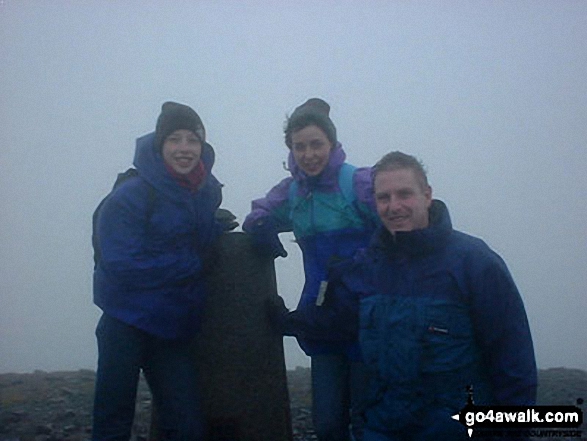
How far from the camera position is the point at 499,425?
3.96m

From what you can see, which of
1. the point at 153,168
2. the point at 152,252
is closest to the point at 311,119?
the point at 153,168

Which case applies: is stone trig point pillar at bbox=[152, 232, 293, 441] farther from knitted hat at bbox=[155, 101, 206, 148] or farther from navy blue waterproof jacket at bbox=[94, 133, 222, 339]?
knitted hat at bbox=[155, 101, 206, 148]

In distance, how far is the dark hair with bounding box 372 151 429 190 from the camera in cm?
445

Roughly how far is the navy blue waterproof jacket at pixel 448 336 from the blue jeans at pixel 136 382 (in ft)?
5.54

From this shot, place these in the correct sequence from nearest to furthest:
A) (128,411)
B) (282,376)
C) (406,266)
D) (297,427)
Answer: (406,266) < (128,411) < (282,376) < (297,427)

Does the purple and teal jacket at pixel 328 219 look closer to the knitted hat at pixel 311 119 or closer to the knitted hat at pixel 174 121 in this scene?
the knitted hat at pixel 311 119

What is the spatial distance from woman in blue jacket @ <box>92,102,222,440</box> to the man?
166 cm

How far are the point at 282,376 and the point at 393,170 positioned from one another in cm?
256

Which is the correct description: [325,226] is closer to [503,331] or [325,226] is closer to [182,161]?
[182,161]

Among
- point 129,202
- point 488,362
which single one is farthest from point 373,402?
point 129,202

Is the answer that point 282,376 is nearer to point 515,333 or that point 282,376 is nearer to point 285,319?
point 285,319

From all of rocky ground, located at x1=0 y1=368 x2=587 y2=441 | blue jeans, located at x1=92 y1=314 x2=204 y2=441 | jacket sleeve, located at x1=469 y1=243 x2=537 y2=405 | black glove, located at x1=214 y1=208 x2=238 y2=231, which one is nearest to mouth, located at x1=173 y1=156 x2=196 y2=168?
black glove, located at x1=214 y1=208 x2=238 y2=231

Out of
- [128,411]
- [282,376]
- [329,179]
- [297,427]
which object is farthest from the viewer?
[297,427]

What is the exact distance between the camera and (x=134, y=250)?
202 inches
